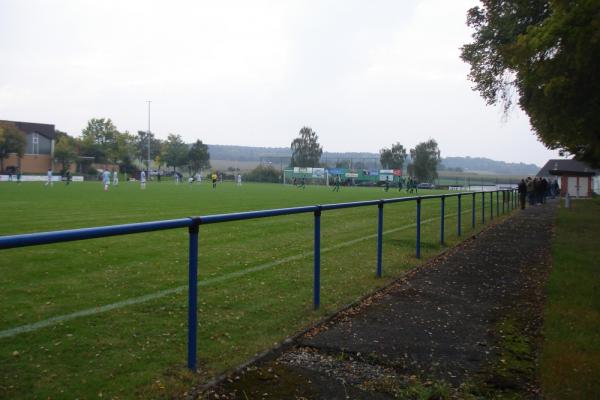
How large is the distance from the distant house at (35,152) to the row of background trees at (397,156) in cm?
6057

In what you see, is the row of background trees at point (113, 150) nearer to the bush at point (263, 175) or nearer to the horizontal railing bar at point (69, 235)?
the bush at point (263, 175)

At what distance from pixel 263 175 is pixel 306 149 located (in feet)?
139

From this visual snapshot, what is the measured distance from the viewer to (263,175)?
99.7m

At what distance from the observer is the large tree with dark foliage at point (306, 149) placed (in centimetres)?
13962

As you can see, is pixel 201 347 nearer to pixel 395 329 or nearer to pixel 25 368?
pixel 25 368

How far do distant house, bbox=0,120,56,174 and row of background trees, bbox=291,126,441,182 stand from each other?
60.6 meters

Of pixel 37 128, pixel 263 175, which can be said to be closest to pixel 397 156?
pixel 263 175

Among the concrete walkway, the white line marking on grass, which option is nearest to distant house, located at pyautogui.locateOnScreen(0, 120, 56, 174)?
the white line marking on grass

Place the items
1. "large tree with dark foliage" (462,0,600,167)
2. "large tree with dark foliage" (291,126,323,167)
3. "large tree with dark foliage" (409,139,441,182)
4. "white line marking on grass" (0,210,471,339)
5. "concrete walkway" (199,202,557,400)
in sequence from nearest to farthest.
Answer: "concrete walkway" (199,202,557,400)
"white line marking on grass" (0,210,471,339)
"large tree with dark foliage" (462,0,600,167)
"large tree with dark foliage" (409,139,441,182)
"large tree with dark foliage" (291,126,323,167)

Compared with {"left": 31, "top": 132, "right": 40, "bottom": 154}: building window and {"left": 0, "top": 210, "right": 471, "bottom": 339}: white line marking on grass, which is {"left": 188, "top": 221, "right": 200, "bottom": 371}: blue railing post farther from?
{"left": 31, "top": 132, "right": 40, "bottom": 154}: building window

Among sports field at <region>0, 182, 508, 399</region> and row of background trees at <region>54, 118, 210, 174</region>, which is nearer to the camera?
sports field at <region>0, 182, 508, 399</region>

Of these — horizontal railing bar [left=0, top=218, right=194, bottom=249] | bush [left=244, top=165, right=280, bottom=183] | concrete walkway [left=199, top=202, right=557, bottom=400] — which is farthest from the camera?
bush [left=244, top=165, right=280, bottom=183]

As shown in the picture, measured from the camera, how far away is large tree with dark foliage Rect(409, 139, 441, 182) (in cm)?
11094

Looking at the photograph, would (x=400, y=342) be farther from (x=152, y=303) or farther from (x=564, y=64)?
(x=564, y=64)
